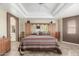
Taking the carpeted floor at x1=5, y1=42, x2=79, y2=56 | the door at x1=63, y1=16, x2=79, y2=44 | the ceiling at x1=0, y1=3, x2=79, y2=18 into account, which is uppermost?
the ceiling at x1=0, y1=3, x2=79, y2=18

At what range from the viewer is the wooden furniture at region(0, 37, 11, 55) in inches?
103

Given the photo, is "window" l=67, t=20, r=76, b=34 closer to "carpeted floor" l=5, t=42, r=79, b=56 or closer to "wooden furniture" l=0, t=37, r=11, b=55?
"carpeted floor" l=5, t=42, r=79, b=56

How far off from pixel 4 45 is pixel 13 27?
0.52 metres

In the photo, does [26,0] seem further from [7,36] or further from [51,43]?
[51,43]

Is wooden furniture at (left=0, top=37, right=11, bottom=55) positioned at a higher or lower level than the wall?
lower

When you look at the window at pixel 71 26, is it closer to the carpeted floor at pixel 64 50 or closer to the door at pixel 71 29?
the door at pixel 71 29

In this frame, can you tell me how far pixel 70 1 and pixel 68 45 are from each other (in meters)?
1.26

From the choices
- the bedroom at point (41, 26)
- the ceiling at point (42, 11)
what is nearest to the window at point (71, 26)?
the bedroom at point (41, 26)

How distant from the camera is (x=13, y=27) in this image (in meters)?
2.90

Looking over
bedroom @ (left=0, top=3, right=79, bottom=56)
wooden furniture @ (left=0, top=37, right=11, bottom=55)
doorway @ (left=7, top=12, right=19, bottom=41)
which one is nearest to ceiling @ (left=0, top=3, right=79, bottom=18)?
bedroom @ (left=0, top=3, right=79, bottom=56)

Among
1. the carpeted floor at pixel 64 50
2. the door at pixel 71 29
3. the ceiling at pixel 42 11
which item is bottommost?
the carpeted floor at pixel 64 50

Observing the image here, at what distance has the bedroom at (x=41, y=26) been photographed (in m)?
2.81

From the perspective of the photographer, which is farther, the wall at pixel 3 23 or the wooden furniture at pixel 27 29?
the wooden furniture at pixel 27 29

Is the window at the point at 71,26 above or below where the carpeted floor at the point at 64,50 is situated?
above
